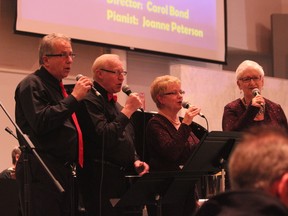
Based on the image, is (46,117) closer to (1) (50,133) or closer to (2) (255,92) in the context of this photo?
(1) (50,133)

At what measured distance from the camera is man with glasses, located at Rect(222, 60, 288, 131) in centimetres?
389

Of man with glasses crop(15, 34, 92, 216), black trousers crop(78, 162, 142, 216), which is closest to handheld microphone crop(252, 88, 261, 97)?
black trousers crop(78, 162, 142, 216)

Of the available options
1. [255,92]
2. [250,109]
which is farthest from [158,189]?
[255,92]

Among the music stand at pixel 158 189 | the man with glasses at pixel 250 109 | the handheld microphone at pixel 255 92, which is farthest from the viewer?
the handheld microphone at pixel 255 92

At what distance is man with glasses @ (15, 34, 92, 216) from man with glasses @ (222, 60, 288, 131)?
1.13 m

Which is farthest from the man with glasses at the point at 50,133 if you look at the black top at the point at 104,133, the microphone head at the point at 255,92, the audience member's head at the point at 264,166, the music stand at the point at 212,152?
the audience member's head at the point at 264,166

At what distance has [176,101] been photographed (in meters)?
4.05

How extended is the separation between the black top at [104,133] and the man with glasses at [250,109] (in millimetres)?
802

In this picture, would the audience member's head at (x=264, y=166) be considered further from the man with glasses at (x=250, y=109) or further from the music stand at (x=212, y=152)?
the man with glasses at (x=250, y=109)

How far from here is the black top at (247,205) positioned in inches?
45.9

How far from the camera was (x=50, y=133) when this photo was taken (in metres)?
3.30

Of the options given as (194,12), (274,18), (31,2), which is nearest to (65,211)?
(31,2)

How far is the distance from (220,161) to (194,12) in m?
4.01

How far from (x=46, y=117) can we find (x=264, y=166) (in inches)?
82.2
